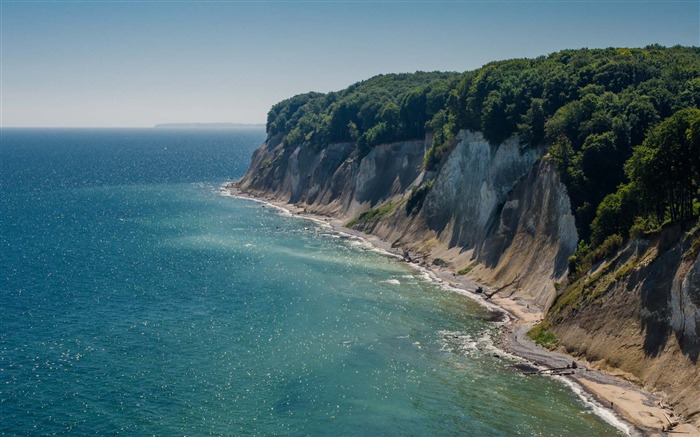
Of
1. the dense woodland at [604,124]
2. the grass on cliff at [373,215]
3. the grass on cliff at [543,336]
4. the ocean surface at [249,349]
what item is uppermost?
the dense woodland at [604,124]

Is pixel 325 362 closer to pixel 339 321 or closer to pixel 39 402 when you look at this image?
pixel 339 321

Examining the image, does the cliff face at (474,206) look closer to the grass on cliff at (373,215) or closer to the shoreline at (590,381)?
the grass on cliff at (373,215)

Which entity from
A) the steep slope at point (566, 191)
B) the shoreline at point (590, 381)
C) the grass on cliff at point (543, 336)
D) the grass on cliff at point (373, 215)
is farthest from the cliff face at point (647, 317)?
the grass on cliff at point (373, 215)

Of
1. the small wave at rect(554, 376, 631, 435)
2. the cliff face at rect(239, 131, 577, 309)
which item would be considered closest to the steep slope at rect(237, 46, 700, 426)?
the cliff face at rect(239, 131, 577, 309)

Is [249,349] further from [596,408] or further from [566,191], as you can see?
[566,191]

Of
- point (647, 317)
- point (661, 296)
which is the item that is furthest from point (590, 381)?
point (661, 296)

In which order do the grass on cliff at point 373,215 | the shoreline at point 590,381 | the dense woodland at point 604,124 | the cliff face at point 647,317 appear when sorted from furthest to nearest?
the grass on cliff at point 373,215 < the dense woodland at point 604,124 < the cliff face at point 647,317 < the shoreline at point 590,381

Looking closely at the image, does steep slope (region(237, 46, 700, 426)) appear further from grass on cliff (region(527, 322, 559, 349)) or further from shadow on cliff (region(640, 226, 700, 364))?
grass on cliff (region(527, 322, 559, 349))
